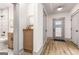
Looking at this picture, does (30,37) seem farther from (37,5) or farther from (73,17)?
(73,17)

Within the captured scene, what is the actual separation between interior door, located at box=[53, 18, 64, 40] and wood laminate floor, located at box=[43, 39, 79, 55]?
0.11 meters

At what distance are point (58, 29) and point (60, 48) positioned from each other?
34cm

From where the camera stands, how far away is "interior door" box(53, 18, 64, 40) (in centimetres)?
142

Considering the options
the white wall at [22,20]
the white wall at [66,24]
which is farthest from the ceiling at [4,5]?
the white wall at [66,24]

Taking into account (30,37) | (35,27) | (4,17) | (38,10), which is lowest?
(30,37)

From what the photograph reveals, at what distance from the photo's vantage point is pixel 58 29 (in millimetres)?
1456

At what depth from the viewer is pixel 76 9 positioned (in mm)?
1317

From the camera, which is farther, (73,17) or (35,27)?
(73,17)

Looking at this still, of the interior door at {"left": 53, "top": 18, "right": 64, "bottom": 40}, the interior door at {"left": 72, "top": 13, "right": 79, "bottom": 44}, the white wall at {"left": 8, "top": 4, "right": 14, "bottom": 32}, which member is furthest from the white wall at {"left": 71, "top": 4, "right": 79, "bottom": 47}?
the white wall at {"left": 8, "top": 4, "right": 14, "bottom": 32}

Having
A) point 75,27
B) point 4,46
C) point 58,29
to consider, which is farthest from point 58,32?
point 4,46

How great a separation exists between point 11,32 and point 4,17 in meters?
0.28
